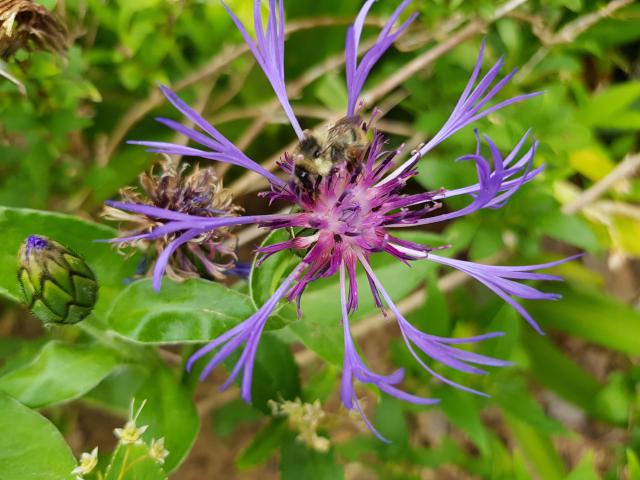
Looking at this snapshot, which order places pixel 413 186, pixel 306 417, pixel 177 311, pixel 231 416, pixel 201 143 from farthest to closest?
pixel 413 186 < pixel 231 416 < pixel 306 417 < pixel 177 311 < pixel 201 143

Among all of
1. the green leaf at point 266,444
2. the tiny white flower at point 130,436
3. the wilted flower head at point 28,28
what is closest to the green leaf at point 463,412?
the green leaf at point 266,444

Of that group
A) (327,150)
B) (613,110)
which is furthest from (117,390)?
(613,110)

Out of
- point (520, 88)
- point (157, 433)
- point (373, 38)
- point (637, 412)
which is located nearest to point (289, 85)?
point (373, 38)

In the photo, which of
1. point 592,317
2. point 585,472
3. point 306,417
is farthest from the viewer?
point 592,317

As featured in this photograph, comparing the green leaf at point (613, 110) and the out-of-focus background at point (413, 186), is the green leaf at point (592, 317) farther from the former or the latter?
the green leaf at point (613, 110)

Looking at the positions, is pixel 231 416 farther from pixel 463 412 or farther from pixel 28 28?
pixel 28 28

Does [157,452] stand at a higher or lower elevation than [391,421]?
higher
